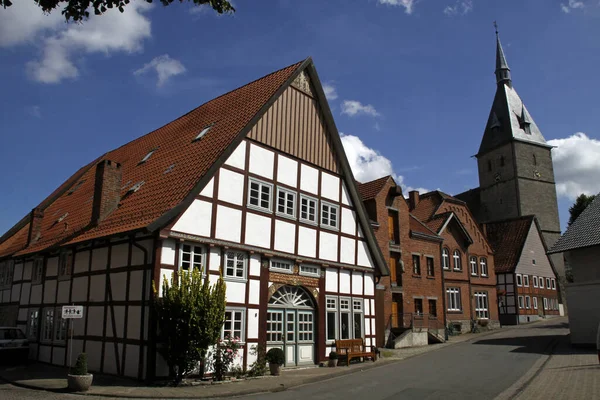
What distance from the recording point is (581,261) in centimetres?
2484

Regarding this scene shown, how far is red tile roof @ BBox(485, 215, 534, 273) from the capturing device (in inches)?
1737

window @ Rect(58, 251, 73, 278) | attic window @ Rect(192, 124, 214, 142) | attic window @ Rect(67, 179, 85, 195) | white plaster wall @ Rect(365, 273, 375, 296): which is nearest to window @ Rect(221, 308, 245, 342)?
window @ Rect(58, 251, 73, 278)

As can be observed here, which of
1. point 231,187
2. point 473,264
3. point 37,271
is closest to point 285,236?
point 231,187

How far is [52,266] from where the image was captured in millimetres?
19328

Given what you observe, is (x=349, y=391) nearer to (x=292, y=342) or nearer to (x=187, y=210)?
(x=292, y=342)

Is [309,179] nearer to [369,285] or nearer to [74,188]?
[369,285]

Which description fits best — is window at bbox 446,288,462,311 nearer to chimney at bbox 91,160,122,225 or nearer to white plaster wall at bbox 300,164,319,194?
white plaster wall at bbox 300,164,319,194

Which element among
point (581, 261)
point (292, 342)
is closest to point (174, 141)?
point (292, 342)

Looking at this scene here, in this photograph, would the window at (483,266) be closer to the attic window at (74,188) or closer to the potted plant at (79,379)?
the attic window at (74,188)

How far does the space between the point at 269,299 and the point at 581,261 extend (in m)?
16.7

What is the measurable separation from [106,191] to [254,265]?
19.6 feet

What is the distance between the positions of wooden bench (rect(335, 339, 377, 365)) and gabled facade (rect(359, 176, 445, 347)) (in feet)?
16.1

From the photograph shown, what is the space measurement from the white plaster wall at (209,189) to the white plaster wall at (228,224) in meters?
0.57

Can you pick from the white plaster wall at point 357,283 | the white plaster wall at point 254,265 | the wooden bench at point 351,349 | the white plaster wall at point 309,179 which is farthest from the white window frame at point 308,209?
the wooden bench at point 351,349
